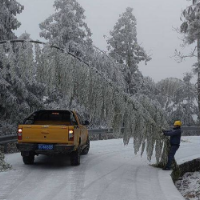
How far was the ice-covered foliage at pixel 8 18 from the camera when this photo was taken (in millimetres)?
Answer: 15062

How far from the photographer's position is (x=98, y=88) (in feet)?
30.5

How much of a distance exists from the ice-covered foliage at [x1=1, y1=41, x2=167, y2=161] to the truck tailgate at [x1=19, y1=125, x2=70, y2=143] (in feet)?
3.14

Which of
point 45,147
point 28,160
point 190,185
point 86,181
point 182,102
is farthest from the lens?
point 182,102

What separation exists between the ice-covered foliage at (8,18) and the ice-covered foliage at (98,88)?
20.7ft

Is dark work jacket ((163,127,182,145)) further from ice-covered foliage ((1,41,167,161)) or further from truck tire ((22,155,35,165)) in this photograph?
truck tire ((22,155,35,165))

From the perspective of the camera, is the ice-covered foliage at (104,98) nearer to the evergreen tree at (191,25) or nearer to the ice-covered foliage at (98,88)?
the ice-covered foliage at (98,88)

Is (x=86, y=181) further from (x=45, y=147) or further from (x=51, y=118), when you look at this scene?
(x=51, y=118)

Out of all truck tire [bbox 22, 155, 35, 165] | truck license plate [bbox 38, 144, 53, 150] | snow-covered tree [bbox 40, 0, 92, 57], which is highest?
snow-covered tree [bbox 40, 0, 92, 57]

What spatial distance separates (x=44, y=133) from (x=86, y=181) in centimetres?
221

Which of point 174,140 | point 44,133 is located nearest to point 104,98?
point 44,133

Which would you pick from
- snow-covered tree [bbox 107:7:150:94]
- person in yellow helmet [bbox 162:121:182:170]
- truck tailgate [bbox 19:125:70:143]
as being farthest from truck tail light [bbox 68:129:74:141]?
snow-covered tree [bbox 107:7:150:94]

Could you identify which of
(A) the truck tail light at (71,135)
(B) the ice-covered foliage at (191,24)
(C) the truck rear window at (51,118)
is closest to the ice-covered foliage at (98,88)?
(A) the truck tail light at (71,135)

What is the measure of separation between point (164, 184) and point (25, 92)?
8793 millimetres

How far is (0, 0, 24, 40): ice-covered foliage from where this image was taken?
15.1 metres
